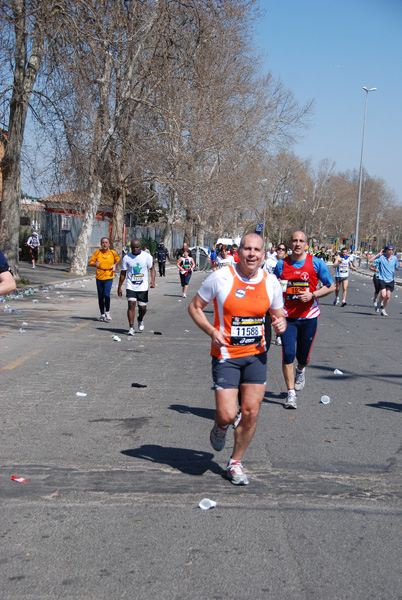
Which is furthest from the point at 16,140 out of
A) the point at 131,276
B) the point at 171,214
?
Answer: the point at 171,214

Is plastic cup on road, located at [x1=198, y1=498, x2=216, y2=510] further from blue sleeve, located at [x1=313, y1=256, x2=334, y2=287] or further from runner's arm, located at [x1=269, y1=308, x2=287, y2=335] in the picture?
blue sleeve, located at [x1=313, y1=256, x2=334, y2=287]

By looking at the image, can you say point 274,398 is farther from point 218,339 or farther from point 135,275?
point 135,275

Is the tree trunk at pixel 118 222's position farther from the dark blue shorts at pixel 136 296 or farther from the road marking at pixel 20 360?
the road marking at pixel 20 360

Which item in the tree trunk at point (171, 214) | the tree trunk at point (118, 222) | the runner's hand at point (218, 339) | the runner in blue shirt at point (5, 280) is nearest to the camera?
the runner's hand at point (218, 339)

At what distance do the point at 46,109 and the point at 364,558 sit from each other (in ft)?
63.6

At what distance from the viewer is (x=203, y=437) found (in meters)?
6.09

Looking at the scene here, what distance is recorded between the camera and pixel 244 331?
16.0 ft

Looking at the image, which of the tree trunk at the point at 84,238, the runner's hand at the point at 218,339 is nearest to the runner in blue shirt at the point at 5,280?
the runner's hand at the point at 218,339

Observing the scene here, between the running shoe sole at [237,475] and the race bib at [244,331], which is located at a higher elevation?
the race bib at [244,331]

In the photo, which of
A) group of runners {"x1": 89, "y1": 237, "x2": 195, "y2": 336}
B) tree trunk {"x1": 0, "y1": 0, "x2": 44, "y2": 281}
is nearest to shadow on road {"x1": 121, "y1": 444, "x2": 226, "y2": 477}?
group of runners {"x1": 89, "y1": 237, "x2": 195, "y2": 336}

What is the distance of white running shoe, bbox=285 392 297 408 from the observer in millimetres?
7320

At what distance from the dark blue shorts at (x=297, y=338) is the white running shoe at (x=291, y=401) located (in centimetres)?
38

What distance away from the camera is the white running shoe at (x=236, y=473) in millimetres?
4824

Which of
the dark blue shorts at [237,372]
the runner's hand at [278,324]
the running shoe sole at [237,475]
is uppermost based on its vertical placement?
the runner's hand at [278,324]
